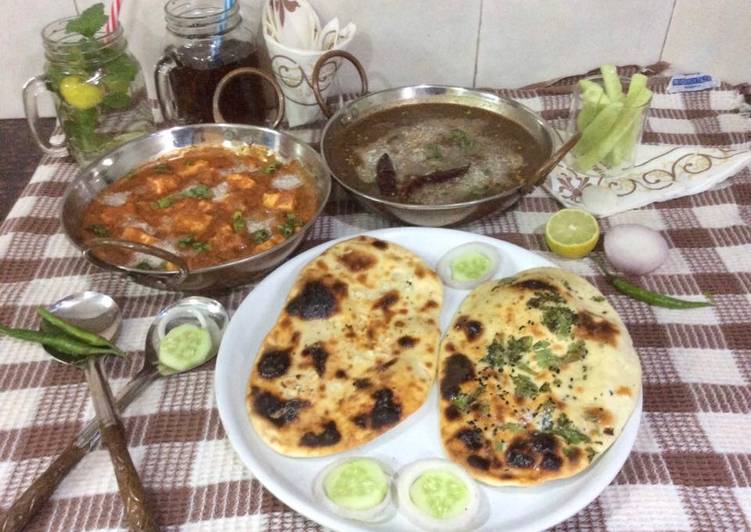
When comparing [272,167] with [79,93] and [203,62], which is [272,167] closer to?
[203,62]

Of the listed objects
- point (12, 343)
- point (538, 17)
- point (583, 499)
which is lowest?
point (12, 343)

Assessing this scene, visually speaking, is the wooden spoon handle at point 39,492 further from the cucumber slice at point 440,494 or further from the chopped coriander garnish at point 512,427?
the chopped coriander garnish at point 512,427

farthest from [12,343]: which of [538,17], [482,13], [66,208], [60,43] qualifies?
[538,17]

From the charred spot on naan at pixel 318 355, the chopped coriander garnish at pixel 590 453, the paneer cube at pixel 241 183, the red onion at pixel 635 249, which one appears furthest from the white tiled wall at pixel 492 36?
the chopped coriander garnish at pixel 590 453

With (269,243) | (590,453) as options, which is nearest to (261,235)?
(269,243)

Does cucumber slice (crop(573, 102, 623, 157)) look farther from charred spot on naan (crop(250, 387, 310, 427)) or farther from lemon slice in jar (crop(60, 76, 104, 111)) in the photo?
lemon slice in jar (crop(60, 76, 104, 111))

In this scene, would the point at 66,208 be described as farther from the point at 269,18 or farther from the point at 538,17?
the point at 538,17
